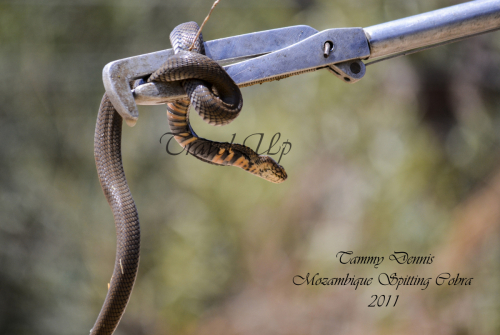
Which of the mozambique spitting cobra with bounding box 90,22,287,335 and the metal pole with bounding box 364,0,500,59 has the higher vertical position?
the metal pole with bounding box 364,0,500,59

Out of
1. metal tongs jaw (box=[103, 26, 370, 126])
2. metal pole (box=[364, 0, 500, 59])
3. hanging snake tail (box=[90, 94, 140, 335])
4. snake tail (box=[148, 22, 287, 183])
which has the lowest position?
hanging snake tail (box=[90, 94, 140, 335])

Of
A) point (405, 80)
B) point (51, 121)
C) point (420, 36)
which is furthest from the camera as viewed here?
point (405, 80)

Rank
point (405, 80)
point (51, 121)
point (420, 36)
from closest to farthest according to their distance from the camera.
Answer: point (420, 36)
point (51, 121)
point (405, 80)

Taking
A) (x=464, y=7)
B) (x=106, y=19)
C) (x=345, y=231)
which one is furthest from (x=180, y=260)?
(x=464, y=7)

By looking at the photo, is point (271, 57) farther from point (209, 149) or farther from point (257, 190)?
point (257, 190)

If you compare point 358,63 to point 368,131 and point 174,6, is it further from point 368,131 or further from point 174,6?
point 174,6

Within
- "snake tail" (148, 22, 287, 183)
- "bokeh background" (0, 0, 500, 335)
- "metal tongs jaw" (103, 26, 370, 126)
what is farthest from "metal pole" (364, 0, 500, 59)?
"bokeh background" (0, 0, 500, 335)

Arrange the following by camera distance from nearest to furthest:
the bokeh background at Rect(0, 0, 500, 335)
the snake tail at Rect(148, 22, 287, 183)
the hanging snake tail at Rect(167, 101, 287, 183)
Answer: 1. the snake tail at Rect(148, 22, 287, 183)
2. the hanging snake tail at Rect(167, 101, 287, 183)
3. the bokeh background at Rect(0, 0, 500, 335)

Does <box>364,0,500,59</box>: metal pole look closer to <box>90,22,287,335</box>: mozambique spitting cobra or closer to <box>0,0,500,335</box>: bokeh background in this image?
<box>90,22,287,335</box>: mozambique spitting cobra
